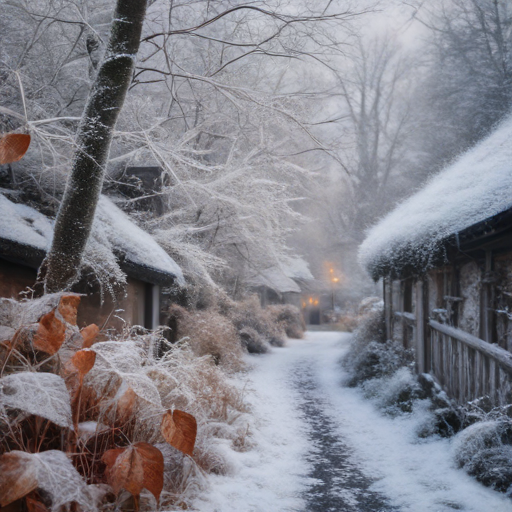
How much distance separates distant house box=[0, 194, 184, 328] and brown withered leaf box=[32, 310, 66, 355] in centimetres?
81

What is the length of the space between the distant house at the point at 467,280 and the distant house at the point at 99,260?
3475mm

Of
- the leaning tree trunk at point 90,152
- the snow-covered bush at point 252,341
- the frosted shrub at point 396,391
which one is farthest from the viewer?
the snow-covered bush at point 252,341

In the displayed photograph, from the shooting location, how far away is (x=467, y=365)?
581 centimetres

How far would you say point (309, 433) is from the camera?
21.4ft

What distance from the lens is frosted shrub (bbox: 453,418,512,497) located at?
4070mm

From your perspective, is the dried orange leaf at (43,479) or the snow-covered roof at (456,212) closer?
the dried orange leaf at (43,479)

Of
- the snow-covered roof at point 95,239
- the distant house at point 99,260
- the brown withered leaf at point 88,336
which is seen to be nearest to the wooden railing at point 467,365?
the brown withered leaf at point 88,336

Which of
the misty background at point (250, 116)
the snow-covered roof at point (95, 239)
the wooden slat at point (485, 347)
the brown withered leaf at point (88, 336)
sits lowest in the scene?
the wooden slat at point (485, 347)

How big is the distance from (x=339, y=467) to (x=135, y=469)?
2963 mm

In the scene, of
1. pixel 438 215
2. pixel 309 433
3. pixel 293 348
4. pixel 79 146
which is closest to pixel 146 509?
pixel 79 146

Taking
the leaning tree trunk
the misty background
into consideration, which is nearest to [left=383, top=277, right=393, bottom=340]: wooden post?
the misty background

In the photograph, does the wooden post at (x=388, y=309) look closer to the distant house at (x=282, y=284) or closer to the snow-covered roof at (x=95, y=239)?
the snow-covered roof at (x=95, y=239)

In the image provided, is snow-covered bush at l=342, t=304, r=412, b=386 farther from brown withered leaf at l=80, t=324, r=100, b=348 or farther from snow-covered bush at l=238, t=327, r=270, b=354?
brown withered leaf at l=80, t=324, r=100, b=348

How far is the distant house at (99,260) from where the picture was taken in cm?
475
